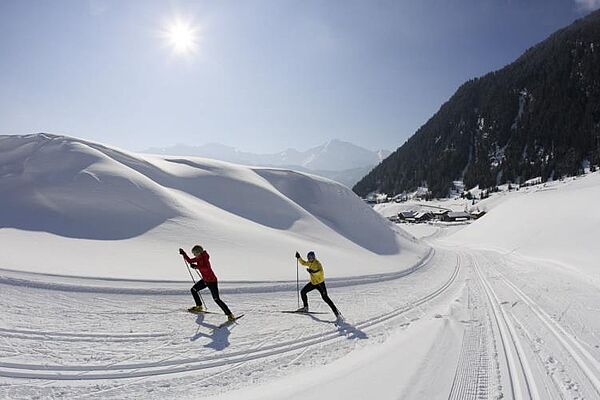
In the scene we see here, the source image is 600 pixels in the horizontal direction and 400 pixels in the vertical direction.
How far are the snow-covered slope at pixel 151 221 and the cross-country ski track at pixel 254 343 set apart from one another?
2214 mm

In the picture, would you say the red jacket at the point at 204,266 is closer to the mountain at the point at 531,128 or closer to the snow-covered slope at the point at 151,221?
the snow-covered slope at the point at 151,221

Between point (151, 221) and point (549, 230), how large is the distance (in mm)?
38049

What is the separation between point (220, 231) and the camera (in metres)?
16.1

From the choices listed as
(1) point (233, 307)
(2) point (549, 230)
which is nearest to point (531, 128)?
(2) point (549, 230)

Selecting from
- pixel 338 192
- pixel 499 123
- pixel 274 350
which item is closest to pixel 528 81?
pixel 499 123

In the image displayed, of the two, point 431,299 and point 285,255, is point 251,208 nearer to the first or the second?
point 285,255

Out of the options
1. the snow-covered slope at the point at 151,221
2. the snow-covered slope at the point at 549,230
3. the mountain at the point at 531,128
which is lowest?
the snow-covered slope at the point at 549,230

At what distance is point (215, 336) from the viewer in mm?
6832

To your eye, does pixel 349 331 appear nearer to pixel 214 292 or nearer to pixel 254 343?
pixel 254 343

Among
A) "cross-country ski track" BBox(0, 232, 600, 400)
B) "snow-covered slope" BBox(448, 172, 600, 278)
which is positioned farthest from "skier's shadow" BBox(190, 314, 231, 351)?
"snow-covered slope" BBox(448, 172, 600, 278)

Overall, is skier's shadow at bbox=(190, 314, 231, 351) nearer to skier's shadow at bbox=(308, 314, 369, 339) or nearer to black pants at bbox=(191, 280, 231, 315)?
black pants at bbox=(191, 280, 231, 315)

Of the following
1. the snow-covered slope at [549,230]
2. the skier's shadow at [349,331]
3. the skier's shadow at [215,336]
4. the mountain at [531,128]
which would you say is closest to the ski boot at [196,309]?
the skier's shadow at [215,336]

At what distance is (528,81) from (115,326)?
23083 centimetres

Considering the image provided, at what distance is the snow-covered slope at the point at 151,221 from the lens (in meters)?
11.4
